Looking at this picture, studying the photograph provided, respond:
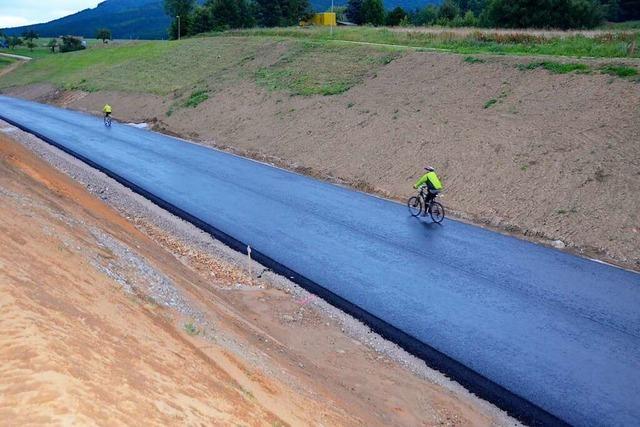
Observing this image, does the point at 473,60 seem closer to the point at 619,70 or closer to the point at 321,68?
the point at 619,70

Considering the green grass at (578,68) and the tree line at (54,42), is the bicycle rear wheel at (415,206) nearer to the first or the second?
the green grass at (578,68)

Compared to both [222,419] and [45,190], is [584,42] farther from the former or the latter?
[222,419]

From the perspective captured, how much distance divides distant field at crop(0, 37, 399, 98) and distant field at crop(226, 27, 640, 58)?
4.67 m

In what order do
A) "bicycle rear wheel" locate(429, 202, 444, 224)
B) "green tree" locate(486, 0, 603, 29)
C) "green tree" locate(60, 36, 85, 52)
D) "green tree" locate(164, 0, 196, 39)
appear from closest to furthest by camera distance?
1. "bicycle rear wheel" locate(429, 202, 444, 224)
2. "green tree" locate(486, 0, 603, 29)
3. "green tree" locate(164, 0, 196, 39)
4. "green tree" locate(60, 36, 85, 52)

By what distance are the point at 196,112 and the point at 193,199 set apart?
25840 mm

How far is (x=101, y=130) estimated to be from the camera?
44.7 m

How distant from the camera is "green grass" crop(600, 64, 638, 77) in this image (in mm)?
27692

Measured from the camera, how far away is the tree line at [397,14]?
5953cm

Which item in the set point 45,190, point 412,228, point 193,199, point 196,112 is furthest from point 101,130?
point 412,228

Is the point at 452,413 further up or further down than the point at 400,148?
further down

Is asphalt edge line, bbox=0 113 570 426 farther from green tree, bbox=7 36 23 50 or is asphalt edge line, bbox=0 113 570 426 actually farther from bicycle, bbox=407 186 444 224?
green tree, bbox=7 36 23 50

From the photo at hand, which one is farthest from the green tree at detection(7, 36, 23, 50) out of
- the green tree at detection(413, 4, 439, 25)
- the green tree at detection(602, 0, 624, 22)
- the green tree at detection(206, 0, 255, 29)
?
the green tree at detection(602, 0, 624, 22)

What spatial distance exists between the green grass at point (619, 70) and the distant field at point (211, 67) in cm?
1698

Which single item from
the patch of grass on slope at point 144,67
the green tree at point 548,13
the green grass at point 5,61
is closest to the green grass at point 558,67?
the green tree at point 548,13
